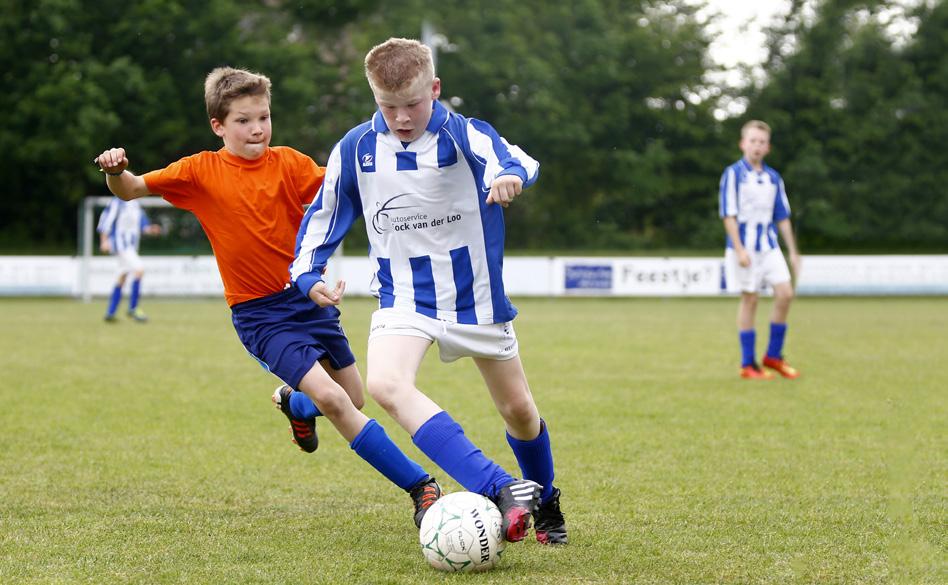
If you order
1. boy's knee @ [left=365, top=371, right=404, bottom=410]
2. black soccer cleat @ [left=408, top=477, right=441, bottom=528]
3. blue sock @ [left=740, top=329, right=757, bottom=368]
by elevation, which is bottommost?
blue sock @ [left=740, top=329, right=757, bottom=368]

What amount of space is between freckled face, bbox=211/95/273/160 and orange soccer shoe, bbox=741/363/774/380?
597cm

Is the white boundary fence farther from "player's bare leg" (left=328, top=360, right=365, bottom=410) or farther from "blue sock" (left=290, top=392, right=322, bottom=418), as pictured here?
"player's bare leg" (left=328, top=360, right=365, bottom=410)

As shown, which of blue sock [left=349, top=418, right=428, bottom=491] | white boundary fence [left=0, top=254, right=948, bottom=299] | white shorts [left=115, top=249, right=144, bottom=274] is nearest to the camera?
blue sock [left=349, top=418, right=428, bottom=491]

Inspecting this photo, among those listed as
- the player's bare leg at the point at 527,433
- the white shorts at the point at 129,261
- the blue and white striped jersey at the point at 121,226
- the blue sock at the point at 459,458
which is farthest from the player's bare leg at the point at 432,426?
the blue and white striped jersey at the point at 121,226

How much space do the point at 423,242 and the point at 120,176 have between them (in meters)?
1.35

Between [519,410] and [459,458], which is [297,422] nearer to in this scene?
[519,410]

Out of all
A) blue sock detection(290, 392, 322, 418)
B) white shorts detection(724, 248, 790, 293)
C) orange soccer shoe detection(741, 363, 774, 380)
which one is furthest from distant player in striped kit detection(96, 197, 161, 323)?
blue sock detection(290, 392, 322, 418)

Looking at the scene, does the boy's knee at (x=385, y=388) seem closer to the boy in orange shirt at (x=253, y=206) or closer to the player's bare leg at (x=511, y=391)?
the player's bare leg at (x=511, y=391)

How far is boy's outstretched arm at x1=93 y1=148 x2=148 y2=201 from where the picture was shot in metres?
4.38

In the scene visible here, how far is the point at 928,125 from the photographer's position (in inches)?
1304

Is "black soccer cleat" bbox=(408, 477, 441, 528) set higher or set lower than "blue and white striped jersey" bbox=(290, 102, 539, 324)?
lower

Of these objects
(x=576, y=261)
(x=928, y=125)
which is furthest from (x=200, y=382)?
(x=928, y=125)

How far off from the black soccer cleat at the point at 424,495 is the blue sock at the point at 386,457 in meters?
0.02

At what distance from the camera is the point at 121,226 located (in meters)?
17.0
